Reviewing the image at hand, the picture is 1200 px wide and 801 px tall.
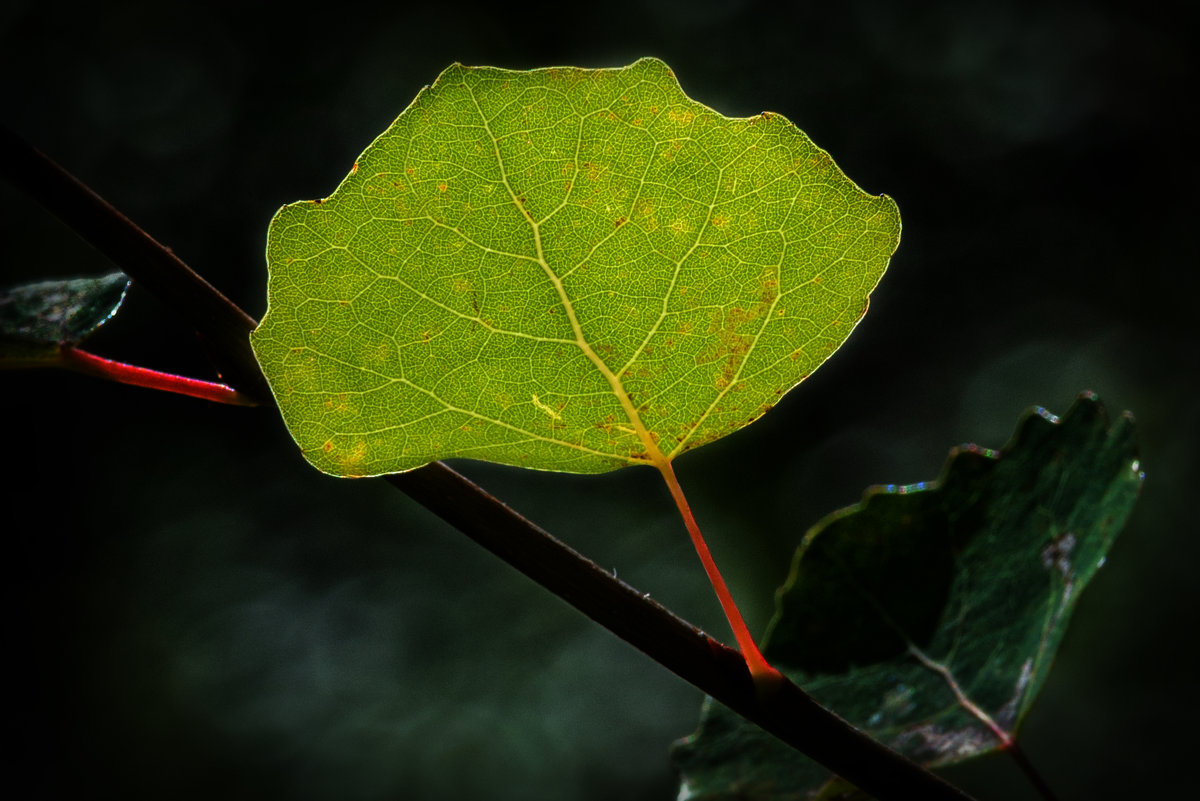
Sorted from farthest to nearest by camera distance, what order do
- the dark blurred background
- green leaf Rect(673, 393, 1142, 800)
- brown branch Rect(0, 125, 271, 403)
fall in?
the dark blurred background → green leaf Rect(673, 393, 1142, 800) → brown branch Rect(0, 125, 271, 403)

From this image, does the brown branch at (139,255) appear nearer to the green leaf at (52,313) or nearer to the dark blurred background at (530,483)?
the green leaf at (52,313)

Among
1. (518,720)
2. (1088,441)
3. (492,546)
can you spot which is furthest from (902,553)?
(518,720)

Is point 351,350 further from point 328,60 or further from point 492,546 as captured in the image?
point 328,60

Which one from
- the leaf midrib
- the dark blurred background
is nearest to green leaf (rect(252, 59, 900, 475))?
the leaf midrib

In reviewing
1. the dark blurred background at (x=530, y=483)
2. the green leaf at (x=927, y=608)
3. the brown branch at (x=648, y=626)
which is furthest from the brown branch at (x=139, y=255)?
the dark blurred background at (x=530, y=483)

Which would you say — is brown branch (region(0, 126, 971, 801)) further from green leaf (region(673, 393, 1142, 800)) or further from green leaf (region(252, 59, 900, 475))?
green leaf (region(673, 393, 1142, 800))

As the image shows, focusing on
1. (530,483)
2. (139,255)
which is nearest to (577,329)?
(139,255)
